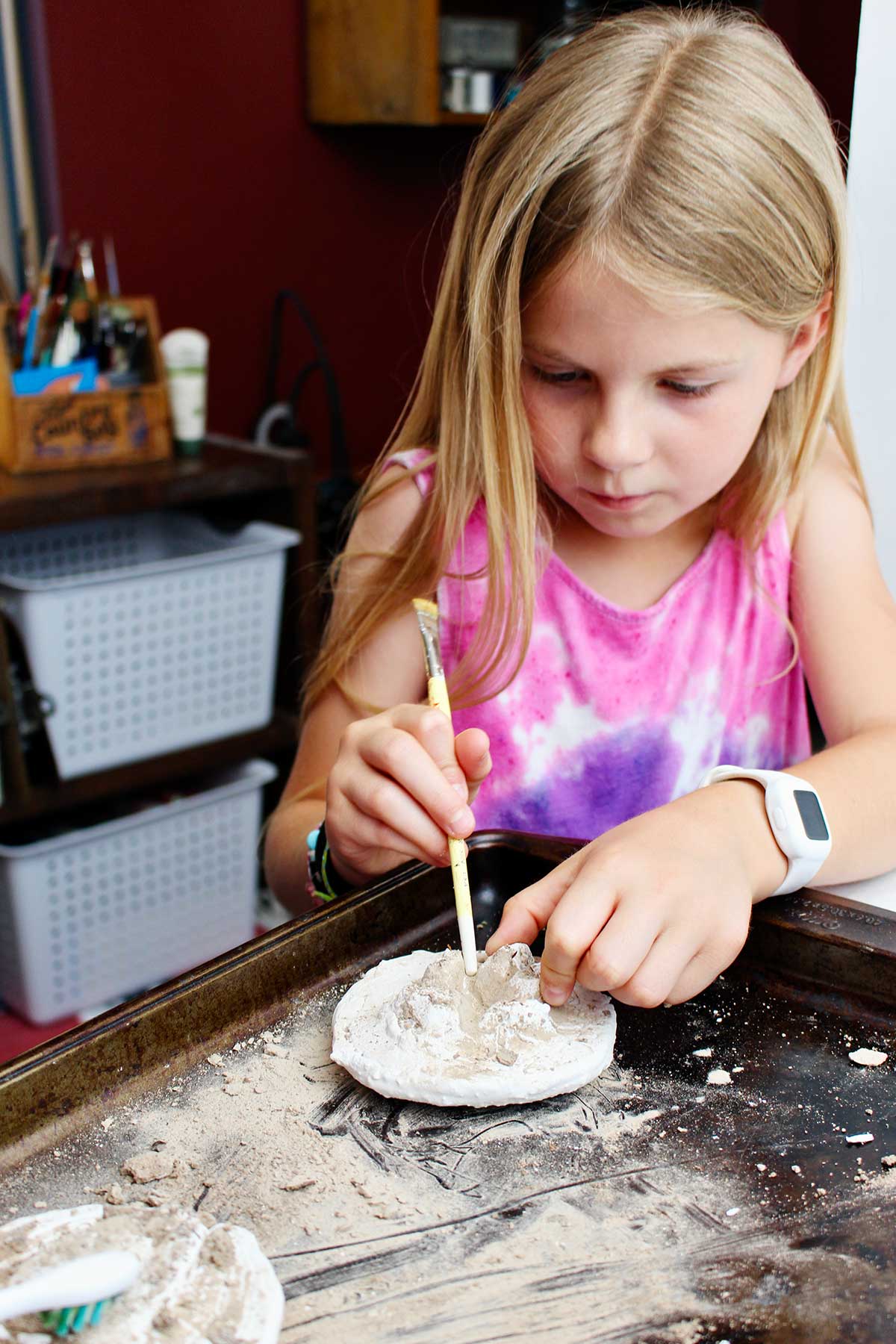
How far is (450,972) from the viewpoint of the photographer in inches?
28.8

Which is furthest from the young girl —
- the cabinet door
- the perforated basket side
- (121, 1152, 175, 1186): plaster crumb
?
the cabinet door

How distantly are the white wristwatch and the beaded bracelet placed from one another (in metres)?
0.28

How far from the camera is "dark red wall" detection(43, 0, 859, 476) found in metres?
2.08

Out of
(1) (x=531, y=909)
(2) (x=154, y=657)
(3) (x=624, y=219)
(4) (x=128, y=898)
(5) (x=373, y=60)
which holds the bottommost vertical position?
(4) (x=128, y=898)

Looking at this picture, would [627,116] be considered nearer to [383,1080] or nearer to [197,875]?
[383,1080]

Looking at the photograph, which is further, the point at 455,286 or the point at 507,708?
the point at 507,708

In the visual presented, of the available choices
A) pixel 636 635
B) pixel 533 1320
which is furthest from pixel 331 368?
pixel 533 1320

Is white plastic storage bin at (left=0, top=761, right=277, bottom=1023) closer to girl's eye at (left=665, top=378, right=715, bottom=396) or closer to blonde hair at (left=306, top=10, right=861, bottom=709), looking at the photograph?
blonde hair at (left=306, top=10, right=861, bottom=709)

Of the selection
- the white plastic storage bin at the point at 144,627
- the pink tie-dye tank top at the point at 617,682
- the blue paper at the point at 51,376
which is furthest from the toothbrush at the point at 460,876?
the blue paper at the point at 51,376

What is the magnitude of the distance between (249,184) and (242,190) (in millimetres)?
20

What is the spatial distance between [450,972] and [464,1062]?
0.06m

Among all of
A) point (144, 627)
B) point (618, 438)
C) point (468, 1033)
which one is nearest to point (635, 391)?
point (618, 438)

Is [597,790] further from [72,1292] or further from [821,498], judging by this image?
[72,1292]

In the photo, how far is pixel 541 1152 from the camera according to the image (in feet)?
2.11
